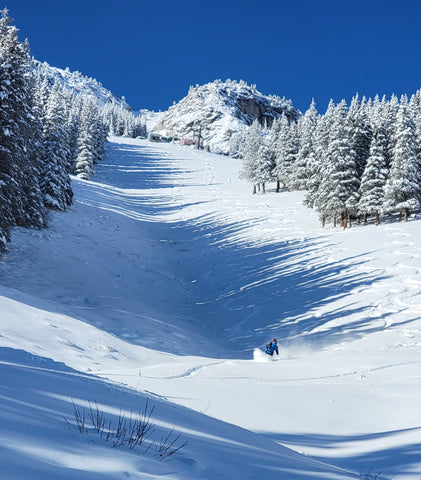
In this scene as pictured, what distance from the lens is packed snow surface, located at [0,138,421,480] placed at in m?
3.54

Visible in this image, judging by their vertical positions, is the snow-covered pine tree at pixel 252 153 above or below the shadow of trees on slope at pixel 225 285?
above

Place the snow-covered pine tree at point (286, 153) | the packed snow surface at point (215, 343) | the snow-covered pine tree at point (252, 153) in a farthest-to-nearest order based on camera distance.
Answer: the snow-covered pine tree at point (252, 153)
the snow-covered pine tree at point (286, 153)
the packed snow surface at point (215, 343)

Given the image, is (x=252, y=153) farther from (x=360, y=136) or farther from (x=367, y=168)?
(x=367, y=168)

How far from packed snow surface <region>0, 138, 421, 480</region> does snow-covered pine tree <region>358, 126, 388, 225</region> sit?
9.44ft

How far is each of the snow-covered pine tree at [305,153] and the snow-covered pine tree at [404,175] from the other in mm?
14805

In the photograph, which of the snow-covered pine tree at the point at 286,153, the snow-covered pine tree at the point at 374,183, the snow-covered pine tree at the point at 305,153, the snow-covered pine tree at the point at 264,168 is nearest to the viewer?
the snow-covered pine tree at the point at 374,183

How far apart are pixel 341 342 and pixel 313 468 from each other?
1402 centimetres

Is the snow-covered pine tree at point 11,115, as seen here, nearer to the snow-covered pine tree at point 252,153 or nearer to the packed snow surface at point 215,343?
the packed snow surface at point 215,343

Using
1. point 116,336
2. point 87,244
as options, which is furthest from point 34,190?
point 116,336

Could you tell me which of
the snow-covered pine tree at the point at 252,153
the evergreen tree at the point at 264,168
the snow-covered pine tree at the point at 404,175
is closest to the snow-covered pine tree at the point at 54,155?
the snow-covered pine tree at the point at 404,175

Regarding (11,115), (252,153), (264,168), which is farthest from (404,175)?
(252,153)

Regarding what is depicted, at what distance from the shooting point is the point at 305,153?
5488cm

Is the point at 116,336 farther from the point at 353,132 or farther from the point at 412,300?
the point at 353,132

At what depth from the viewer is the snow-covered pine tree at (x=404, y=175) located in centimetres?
3531
